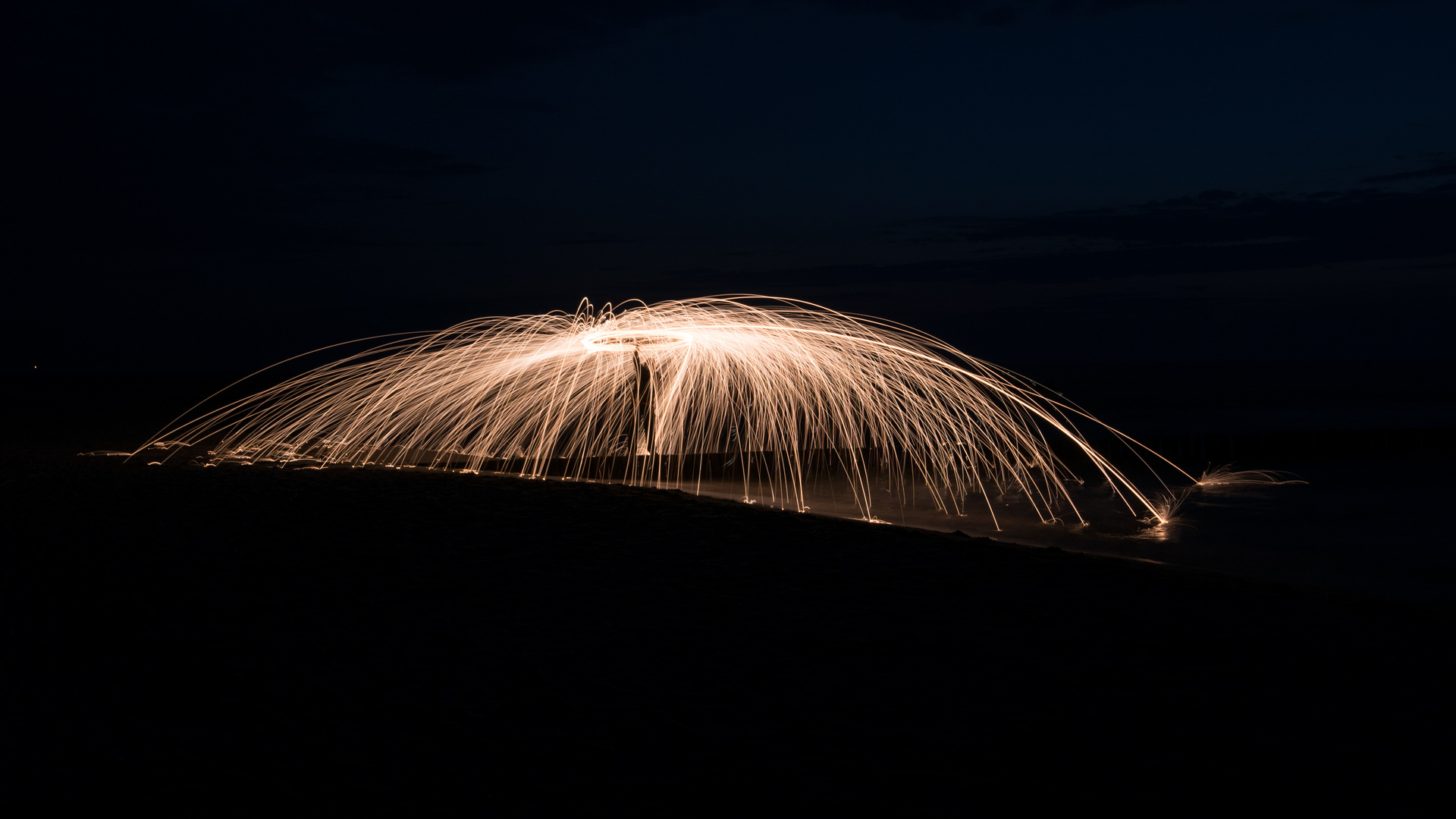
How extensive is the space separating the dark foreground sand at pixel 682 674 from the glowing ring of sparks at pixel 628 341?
373cm

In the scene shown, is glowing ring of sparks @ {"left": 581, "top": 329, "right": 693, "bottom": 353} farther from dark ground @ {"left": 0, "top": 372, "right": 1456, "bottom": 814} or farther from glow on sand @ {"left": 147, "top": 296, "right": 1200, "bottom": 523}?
dark ground @ {"left": 0, "top": 372, "right": 1456, "bottom": 814}

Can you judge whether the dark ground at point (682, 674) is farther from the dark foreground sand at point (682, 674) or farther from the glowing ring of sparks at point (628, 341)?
the glowing ring of sparks at point (628, 341)

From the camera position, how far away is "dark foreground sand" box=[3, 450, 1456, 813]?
265 centimetres

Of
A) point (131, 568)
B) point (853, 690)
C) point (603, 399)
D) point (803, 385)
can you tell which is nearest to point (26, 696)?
point (131, 568)

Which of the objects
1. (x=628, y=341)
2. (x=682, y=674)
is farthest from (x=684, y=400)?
(x=682, y=674)

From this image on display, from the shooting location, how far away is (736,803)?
8.26 ft

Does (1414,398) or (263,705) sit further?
(1414,398)

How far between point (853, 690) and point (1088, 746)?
32.6 inches

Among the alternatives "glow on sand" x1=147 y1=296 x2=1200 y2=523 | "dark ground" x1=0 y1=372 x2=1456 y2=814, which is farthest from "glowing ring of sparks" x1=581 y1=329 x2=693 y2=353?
"dark ground" x1=0 y1=372 x2=1456 y2=814

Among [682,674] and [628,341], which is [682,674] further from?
[628,341]

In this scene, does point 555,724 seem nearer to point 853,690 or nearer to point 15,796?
point 853,690

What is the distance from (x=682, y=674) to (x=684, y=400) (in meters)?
6.84

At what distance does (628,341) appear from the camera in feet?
31.3

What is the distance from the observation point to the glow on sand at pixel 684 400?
8.69 m
